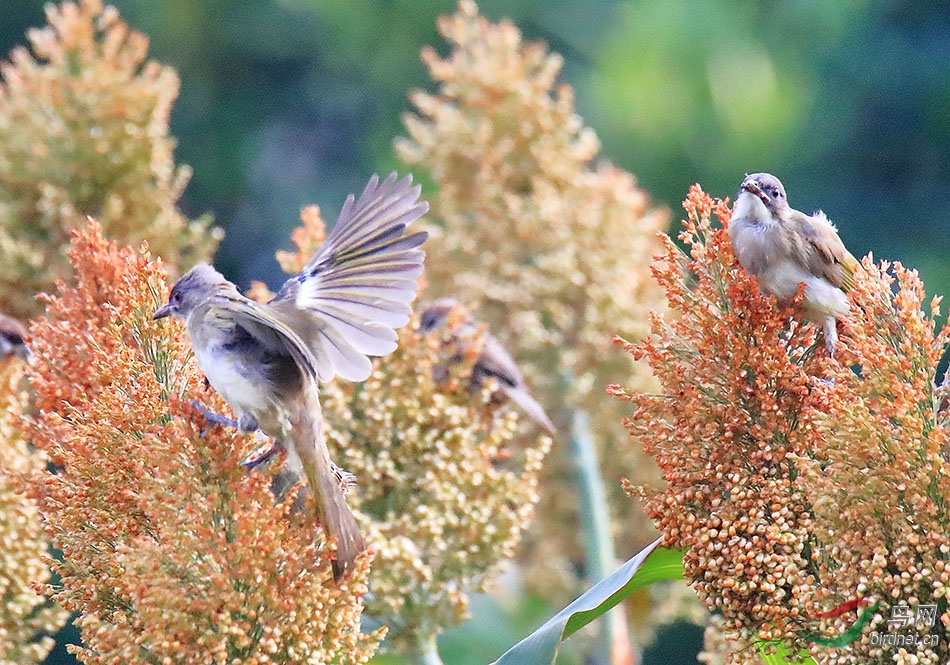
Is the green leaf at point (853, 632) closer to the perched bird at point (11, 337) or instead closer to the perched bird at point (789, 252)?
the perched bird at point (789, 252)

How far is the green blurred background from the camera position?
33.5 feet

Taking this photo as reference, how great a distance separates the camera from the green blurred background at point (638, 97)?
1022 cm

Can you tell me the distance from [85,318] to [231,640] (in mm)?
769

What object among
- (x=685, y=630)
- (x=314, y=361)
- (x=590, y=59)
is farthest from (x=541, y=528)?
(x=590, y=59)

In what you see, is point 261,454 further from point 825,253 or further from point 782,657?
point 825,253

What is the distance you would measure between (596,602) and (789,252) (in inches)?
31.1

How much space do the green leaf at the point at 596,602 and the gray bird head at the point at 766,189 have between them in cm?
75

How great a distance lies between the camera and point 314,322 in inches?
106

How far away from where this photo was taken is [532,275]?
476cm

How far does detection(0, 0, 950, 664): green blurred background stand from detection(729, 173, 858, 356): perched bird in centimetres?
636

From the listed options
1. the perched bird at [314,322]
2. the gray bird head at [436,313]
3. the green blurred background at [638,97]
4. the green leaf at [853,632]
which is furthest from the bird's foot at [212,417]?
the green blurred background at [638,97]

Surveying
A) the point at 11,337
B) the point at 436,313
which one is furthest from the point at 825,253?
the point at 11,337

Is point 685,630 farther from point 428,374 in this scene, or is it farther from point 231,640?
point 231,640
